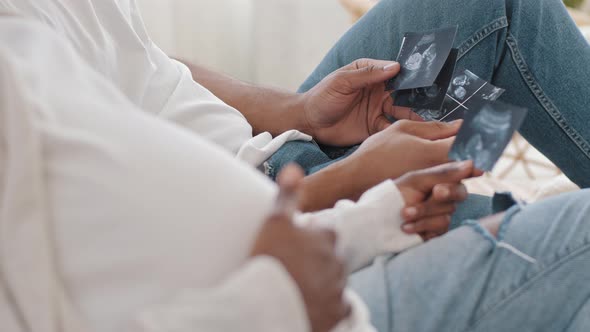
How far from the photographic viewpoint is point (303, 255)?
51 cm

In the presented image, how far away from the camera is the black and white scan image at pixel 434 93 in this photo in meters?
1.08

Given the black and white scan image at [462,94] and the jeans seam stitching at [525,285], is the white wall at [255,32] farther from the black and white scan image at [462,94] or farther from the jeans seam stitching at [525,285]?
the jeans seam stitching at [525,285]

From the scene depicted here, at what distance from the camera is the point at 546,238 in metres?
0.70

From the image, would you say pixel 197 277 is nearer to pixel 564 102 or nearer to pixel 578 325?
pixel 578 325

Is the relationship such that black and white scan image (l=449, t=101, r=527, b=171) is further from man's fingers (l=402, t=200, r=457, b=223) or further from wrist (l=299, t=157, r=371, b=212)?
wrist (l=299, t=157, r=371, b=212)

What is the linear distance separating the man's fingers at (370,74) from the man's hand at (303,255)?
655 mm

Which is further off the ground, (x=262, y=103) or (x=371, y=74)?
(x=371, y=74)

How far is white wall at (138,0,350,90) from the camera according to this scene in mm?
2684

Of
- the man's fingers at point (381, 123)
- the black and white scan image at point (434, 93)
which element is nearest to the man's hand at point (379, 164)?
the black and white scan image at point (434, 93)

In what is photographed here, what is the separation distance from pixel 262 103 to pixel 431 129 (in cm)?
45

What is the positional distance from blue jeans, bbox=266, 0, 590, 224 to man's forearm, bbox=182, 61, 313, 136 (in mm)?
110

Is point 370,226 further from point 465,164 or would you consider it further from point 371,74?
point 371,74

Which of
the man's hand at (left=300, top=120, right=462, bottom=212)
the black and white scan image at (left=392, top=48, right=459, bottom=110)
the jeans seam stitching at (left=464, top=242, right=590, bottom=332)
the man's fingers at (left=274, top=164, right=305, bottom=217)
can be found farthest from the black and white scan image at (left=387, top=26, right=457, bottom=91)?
the man's fingers at (left=274, top=164, right=305, bottom=217)

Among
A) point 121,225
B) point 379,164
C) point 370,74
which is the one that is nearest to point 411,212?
point 379,164
